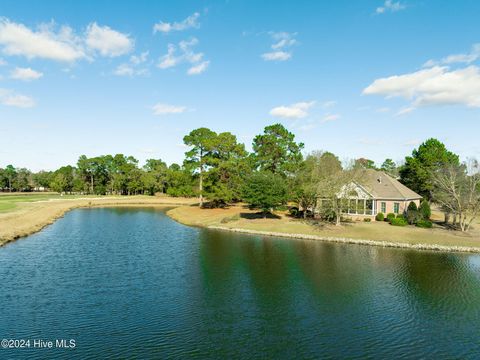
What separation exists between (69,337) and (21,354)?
218 centimetres

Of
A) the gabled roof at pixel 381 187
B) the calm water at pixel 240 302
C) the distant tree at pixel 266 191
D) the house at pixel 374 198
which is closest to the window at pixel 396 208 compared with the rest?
the house at pixel 374 198

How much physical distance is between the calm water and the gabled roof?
1826 cm

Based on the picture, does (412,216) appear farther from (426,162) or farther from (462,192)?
(426,162)

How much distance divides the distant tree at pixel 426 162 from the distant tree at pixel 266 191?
110ft

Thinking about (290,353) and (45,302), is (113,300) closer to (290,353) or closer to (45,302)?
(45,302)

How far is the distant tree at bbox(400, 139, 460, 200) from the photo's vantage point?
230 feet

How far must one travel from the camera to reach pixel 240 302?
73.2 ft

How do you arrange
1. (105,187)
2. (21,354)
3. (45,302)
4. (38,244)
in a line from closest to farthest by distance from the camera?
(21,354), (45,302), (38,244), (105,187)

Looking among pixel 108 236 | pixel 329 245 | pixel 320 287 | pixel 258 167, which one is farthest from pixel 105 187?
pixel 320 287

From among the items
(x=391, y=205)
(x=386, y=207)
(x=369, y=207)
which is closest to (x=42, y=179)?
(x=369, y=207)

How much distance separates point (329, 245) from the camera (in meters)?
41.6

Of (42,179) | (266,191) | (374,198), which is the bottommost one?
(374,198)

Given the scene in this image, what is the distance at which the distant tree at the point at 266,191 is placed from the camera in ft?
182

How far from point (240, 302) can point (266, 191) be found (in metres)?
34.3
